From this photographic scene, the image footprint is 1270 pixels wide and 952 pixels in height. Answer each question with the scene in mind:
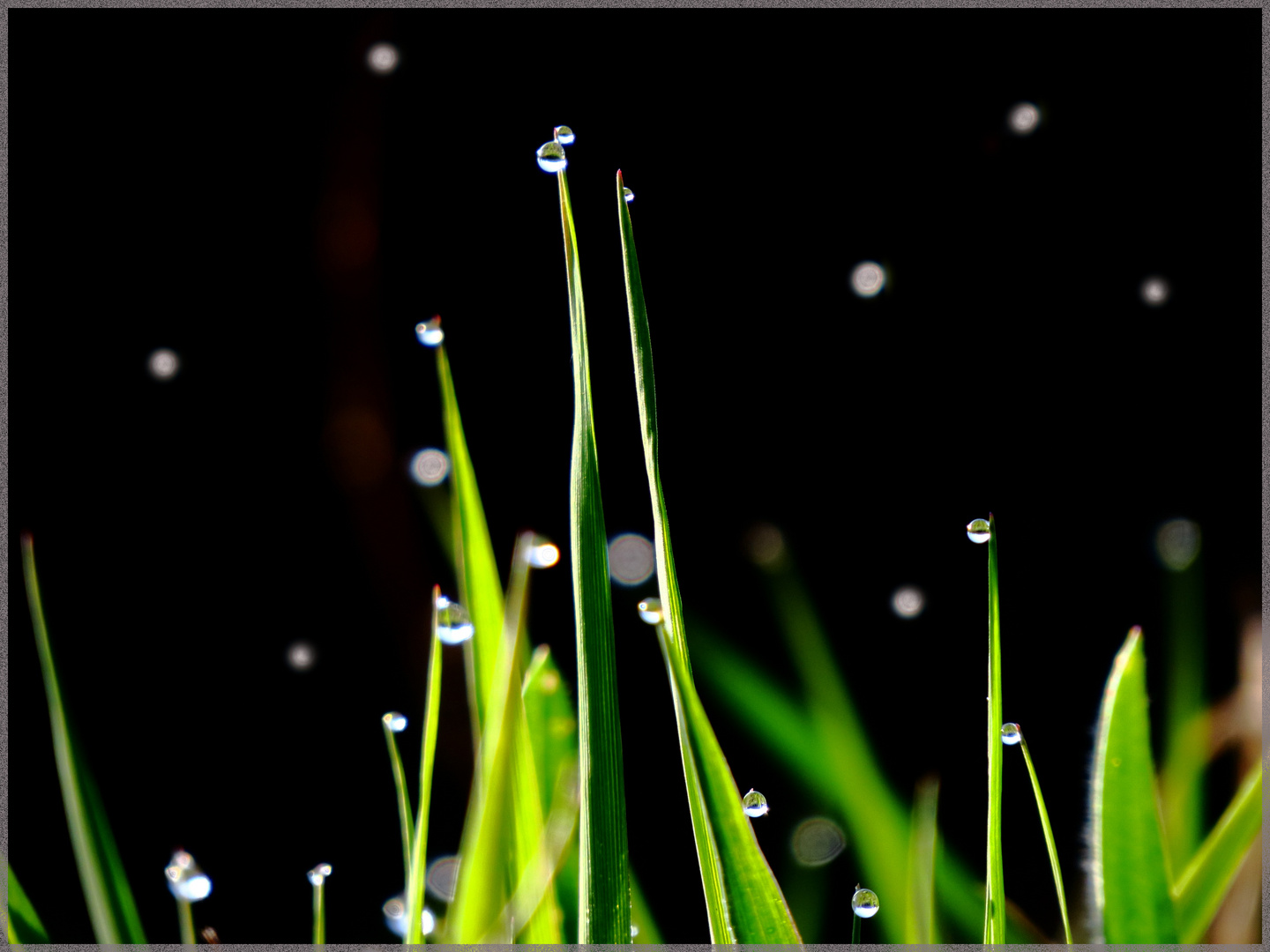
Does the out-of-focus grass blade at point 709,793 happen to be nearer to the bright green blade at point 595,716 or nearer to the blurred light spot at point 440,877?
the bright green blade at point 595,716

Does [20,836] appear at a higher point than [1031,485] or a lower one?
lower

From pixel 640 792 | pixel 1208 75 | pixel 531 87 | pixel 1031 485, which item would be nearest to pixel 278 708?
pixel 640 792

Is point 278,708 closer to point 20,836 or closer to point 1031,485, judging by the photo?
point 20,836

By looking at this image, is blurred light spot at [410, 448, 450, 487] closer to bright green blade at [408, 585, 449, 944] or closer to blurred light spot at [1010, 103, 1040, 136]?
bright green blade at [408, 585, 449, 944]

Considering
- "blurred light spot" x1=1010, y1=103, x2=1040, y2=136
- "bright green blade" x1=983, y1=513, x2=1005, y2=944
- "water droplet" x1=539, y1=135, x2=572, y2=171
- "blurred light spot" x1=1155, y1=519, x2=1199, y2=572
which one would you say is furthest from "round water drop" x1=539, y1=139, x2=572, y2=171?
"blurred light spot" x1=1155, y1=519, x2=1199, y2=572

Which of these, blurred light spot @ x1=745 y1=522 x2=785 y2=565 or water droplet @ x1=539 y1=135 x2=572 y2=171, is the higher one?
water droplet @ x1=539 y1=135 x2=572 y2=171

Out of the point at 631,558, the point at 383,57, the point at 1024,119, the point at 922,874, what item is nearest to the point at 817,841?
the point at 922,874
